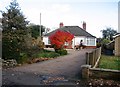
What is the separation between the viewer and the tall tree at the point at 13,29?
63.7 ft

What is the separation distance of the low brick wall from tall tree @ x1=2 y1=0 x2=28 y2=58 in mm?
8266

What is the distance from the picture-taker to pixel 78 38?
56531mm

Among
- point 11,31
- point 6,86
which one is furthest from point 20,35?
point 6,86

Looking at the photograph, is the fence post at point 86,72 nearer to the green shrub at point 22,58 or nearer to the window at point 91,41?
the green shrub at point 22,58

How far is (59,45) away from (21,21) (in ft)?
36.6

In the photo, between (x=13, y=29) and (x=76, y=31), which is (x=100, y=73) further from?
(x=76, y=31)

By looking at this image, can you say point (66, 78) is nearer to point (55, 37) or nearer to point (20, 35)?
point (20, 35)

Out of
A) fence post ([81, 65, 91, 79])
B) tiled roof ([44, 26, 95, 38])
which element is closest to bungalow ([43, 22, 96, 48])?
tiled roof ([44, 26, 95, 38])

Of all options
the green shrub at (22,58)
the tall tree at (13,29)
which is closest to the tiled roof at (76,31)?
the tall tree at (13,29)

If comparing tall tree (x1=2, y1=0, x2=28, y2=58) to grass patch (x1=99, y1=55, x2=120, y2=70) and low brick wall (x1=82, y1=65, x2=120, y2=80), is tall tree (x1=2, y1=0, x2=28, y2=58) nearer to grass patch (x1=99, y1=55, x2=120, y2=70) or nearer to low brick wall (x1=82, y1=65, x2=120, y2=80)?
grass patch (x1=99, y1=55, x2=120, y2=70)

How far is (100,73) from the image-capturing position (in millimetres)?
12609

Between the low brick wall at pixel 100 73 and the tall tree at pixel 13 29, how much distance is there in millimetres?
8266

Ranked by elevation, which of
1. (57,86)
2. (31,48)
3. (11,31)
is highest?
(11,31)

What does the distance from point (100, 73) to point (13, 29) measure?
1211cm
